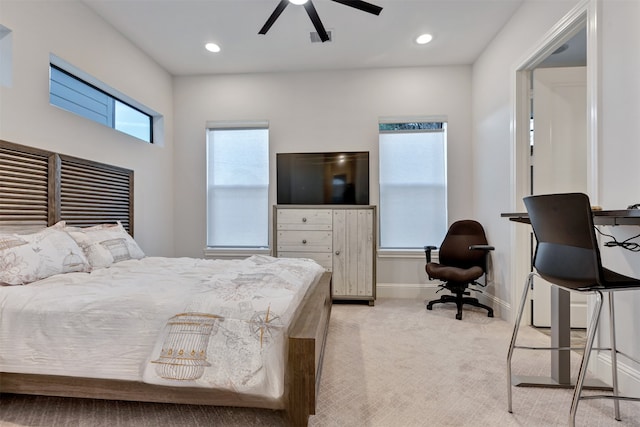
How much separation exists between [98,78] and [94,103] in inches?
9.9

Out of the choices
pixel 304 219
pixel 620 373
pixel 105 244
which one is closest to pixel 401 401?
pixel 620 373

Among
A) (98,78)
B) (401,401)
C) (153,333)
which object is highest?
(98,78)

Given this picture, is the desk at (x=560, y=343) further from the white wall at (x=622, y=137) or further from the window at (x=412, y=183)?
the window at (x=412, y=183)

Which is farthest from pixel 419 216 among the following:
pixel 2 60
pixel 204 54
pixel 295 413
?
pixel 2 60

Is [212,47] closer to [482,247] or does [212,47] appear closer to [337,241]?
[337,241]

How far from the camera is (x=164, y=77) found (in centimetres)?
401

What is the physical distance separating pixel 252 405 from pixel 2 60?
290 centimetres

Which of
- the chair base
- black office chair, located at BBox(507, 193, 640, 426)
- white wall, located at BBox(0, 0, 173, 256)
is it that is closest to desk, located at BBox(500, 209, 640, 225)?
black office chair, located at BBox(507, 193, 640, 426)

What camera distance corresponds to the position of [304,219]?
363 cm

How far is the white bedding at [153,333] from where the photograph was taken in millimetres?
1360

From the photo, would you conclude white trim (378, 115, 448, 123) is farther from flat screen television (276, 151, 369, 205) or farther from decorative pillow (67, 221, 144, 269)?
decorative pillow (67, 221, 144, 269)

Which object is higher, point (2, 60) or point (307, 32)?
point (307, 32)

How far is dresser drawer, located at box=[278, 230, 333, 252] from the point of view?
11.8ft

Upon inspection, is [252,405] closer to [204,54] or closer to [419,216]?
[419,216]
